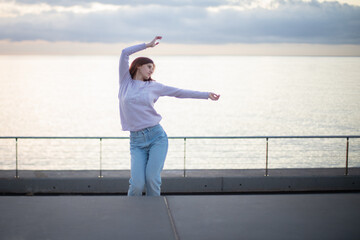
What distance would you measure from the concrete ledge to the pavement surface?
3.03 m

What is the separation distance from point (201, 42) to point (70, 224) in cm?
9553

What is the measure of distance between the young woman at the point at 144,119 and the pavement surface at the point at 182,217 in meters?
0.87

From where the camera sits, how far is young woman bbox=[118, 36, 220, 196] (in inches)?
119

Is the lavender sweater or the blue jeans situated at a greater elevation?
the lavender sweater

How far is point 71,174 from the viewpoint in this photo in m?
5.40

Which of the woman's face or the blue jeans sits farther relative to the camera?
the woman's face

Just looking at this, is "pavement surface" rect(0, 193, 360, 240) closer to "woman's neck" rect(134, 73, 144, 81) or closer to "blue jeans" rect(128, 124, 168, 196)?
"blue jeans" rect(128, 124, 168, 196)

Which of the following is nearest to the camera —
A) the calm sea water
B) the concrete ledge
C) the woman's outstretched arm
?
the woman's outstretched arm

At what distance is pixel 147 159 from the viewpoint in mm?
3131

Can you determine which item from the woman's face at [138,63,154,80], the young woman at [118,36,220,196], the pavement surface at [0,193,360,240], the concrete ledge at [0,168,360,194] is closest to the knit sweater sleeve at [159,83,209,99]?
the young woman at [118,36,220,196]

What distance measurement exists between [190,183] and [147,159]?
219cm

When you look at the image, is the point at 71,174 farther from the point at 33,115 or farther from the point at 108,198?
the point at 33,115

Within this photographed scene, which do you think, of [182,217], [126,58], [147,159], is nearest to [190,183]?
[147,159]

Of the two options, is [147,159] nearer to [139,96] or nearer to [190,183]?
[139,96]
